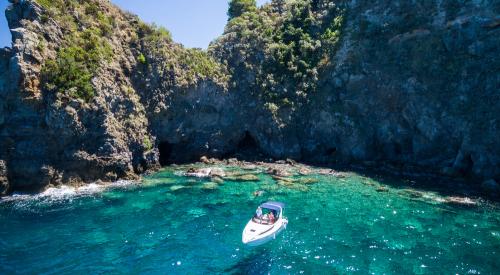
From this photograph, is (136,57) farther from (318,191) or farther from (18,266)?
(18,266)

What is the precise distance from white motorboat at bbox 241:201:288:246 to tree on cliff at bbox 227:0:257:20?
5667cm

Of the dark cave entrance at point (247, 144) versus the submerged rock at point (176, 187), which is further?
the dark cave entrance at point (247, 144)

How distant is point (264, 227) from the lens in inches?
1122

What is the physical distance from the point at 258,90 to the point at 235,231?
36.5 meters

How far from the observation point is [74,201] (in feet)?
125

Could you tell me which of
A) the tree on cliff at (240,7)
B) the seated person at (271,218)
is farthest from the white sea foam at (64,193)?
the tree on cliff at (240,7)

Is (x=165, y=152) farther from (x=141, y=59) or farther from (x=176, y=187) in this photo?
(x=176, y=187)

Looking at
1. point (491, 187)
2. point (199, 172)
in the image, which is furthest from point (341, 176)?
point (199, 172)

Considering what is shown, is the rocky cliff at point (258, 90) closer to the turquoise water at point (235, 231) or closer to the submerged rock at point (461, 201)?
the submerged rock at point (461, 201)

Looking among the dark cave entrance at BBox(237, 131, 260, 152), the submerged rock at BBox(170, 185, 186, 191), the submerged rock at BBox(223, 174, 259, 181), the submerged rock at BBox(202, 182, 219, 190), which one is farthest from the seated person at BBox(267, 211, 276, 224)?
the dark cave entrance at BBox(237, 131, 260, 152)

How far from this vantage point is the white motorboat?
27.2 m

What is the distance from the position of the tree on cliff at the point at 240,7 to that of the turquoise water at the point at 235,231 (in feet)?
153

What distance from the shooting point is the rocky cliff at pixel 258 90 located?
139ft

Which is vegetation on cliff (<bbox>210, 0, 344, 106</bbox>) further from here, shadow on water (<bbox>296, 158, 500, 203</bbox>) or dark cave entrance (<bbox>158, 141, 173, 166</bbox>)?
shadow on water (<bbox>296, 158, 500, 203</bbox>)
